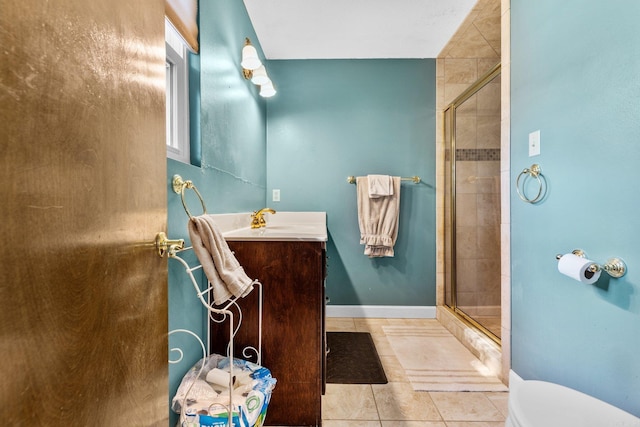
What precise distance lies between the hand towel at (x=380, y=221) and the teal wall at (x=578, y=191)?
3.49 feet

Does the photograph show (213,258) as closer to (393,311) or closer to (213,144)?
(213,144)

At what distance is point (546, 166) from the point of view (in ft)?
4.17

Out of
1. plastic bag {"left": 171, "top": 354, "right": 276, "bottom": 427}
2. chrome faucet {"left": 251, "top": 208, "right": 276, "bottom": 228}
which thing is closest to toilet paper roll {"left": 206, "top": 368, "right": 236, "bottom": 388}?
plastic bag {"left": 171, "top": 354, "right": 276, "bottom": 427}

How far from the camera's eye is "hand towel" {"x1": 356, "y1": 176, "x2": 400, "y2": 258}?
2490mm

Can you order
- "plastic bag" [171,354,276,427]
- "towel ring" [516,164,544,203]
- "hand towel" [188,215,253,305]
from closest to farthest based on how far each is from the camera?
1. "hand towel" [188,215,253,305]
2. "plastic bag" [171,354,276,427]
3. "towel ring" [516,164,544,203]

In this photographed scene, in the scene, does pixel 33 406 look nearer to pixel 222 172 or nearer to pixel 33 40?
pixel 33 40

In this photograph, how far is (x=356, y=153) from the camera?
104 inches

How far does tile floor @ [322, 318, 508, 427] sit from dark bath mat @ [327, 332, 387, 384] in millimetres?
60

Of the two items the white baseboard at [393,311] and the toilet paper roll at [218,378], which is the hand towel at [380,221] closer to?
the white baseboard at [393,311]

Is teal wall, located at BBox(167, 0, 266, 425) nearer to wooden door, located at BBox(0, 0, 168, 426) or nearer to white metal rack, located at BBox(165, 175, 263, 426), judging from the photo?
white metal rack, located at BBox(165, 175, 263, 426)

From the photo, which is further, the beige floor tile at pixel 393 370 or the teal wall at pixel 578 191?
the beige floor tile at pixel 393 370

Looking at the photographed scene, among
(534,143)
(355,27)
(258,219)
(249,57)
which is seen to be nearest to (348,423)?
(258,219)

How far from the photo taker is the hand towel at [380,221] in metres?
2.49

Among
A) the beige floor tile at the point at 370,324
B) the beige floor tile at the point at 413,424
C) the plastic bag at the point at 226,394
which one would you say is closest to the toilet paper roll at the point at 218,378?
the plastic bag at the point at 226,394
